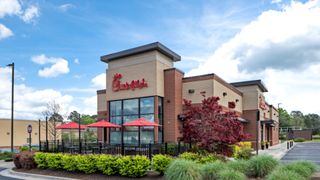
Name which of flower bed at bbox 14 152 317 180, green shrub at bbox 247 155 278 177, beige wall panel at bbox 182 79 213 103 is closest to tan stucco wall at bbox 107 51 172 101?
beige wall panel at bbox 182 79 213 103

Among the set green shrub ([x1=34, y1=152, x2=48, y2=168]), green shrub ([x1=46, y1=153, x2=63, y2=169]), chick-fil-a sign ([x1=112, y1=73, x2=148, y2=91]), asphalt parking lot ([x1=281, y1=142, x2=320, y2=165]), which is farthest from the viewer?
chick-fil-a sign ([x1=112, y1=73, x2=148, y2=91])

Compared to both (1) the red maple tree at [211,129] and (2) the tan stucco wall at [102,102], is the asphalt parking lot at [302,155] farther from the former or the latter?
(2) the tan stucco wall at [102,102]

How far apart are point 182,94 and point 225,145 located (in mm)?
12824

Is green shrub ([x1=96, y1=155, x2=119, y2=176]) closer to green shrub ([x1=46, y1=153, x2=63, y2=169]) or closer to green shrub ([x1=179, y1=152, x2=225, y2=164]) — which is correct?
green shrub ([x1=46, y1=153, x2=63, y2=169])

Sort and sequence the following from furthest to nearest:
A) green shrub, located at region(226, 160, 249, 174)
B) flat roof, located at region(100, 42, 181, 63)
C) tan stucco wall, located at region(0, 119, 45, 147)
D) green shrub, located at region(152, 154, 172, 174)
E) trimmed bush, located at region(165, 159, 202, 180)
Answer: tan stucco wall, located at region(0, 119, 45, 147) < flat roof, located at region(100, 42, 181, 63) < green shrub, located at region(152, 154, 172, 174) < green shrub, located at region(226, 160, 249, 174) < trimmed bush, located at region(165, 159, 202, 180)

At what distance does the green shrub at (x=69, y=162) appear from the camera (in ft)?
46.8

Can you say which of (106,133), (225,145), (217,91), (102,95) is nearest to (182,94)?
(217,91)

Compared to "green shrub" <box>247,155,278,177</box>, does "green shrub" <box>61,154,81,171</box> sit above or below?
below

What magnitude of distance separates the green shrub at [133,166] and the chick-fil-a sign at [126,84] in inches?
517

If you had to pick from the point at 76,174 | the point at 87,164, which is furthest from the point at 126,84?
the point at 87,164

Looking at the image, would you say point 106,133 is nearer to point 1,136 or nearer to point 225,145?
point 225,145

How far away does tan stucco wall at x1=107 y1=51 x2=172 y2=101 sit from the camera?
24.9m

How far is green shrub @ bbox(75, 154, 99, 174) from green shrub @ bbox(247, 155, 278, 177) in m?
6.71

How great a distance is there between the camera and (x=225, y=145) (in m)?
13.8
